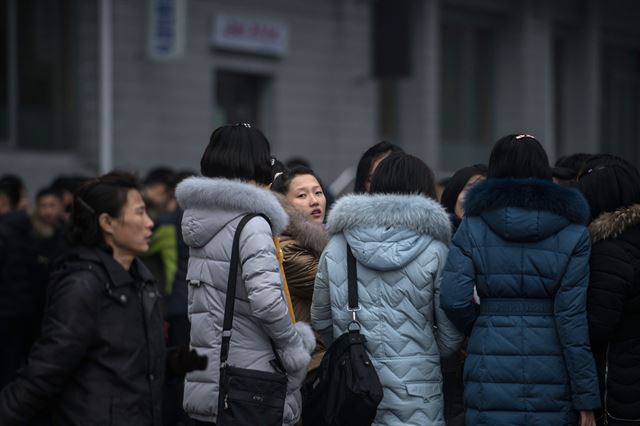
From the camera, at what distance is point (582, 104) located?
78.8 ft

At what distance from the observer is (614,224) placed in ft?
18.5

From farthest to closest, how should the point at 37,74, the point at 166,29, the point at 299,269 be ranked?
the point at 166,29 < the point at 37,74 < the point at 299,269

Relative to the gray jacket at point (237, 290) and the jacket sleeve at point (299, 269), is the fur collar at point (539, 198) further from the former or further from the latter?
the jacket sleeve at point (299, 269)

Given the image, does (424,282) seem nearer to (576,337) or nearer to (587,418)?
(576,337)

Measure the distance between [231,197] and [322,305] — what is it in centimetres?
77

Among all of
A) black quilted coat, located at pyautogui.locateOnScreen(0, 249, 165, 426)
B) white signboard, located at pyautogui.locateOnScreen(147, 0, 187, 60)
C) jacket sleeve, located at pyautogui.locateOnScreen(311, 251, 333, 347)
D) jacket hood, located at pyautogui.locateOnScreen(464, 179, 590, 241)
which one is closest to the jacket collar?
black quilted coat, located at pyautogui.locateOnScreen(0, 249, 165, 426)

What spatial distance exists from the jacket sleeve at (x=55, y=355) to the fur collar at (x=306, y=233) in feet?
5.64

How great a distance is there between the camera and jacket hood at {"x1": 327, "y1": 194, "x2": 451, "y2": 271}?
18.5 feet

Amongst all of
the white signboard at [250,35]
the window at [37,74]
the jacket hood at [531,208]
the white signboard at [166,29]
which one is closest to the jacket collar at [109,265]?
the jacket hood at [531,208]

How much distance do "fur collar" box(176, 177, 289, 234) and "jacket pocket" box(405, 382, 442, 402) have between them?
922 mm

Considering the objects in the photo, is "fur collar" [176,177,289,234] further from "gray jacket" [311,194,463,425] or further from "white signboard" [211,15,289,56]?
"white signboard" [211,15,289,56]

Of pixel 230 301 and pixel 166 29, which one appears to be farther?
pixel 166 29

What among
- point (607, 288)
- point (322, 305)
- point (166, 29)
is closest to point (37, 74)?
point (166, 29)

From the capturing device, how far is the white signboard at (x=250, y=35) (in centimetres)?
1655
